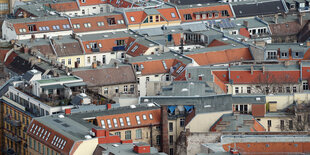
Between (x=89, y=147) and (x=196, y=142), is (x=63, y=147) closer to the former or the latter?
(x=89, y=147)

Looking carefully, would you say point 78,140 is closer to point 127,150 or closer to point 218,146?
point 127,150

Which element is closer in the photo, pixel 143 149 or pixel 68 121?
pixel 143 149

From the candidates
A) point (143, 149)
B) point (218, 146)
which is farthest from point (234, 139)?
point (143, 149)

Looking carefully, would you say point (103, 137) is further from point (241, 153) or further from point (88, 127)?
point (241, 153)

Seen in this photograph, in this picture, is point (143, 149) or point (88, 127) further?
point (88, 127)

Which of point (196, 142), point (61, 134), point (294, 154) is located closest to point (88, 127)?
point (61, 134)

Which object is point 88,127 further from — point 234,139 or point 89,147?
point 234,139
